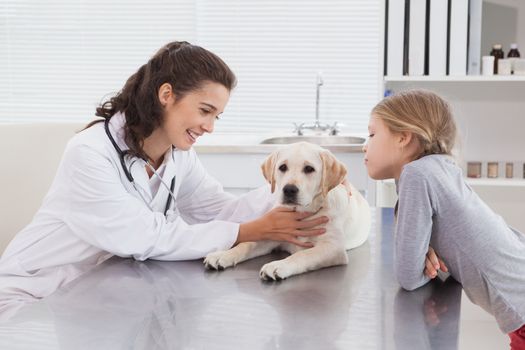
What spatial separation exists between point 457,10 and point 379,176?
1.76 meters

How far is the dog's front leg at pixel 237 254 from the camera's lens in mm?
1305

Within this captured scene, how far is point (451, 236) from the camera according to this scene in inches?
47.3

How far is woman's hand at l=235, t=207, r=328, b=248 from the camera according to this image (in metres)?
1.41

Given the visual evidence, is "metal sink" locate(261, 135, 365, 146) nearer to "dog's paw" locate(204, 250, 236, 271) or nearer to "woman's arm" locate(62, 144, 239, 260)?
"woman's arm" locate(62, 144, 239, 260)

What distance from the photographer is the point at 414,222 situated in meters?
1.17

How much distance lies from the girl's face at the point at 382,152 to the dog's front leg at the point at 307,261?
0.19 meters

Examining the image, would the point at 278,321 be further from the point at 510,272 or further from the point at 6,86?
the point at 6,86

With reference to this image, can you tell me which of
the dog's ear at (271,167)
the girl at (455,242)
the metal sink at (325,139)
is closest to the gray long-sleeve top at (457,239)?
the girl at (455,242)

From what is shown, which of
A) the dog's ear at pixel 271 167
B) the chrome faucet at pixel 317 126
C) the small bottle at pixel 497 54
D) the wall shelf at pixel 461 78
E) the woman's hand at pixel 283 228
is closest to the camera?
the woman's hand at pixel 283 228

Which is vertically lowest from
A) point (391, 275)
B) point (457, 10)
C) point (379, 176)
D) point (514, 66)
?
point (391, 275)

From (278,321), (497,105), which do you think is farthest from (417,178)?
(497,105)

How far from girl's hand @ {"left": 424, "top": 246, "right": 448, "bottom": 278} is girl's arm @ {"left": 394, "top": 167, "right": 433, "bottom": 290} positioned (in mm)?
15

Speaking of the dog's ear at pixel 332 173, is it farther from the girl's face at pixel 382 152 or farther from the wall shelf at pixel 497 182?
the wall shelf at pixel 497 182

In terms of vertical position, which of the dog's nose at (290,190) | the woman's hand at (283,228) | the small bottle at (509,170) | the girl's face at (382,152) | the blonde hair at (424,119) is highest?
the blonde hair at (424,119)
